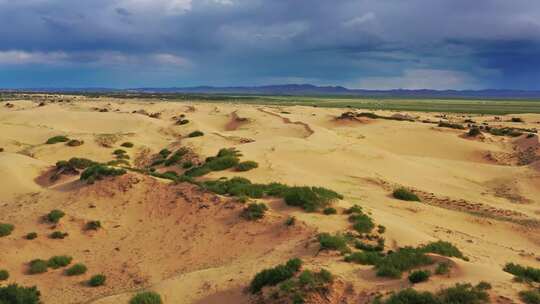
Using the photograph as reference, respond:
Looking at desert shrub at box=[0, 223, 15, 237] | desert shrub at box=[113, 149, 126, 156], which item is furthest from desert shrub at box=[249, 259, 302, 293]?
desert shrub at box=[113, 149, 126, 156]

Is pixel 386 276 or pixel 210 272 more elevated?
pixel 386 276

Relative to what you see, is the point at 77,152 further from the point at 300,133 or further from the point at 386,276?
the point at 386,276

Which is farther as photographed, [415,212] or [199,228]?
[415,212]

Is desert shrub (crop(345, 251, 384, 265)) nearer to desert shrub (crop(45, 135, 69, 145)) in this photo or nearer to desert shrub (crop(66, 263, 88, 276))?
desert shrub (crop(66, 263, 88, 276))

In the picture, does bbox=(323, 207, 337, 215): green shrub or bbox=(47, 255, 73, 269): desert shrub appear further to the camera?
→ bbox=(323, 207, 337, 215): green shrub

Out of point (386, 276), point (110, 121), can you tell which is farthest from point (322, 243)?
point (110, 121)
